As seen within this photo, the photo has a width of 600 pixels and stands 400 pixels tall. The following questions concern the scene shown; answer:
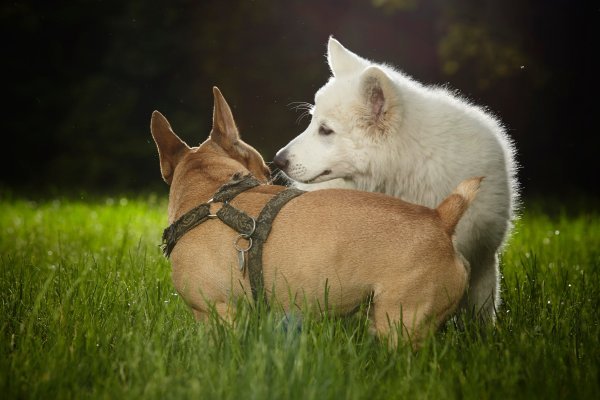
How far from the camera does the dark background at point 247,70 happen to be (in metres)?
9.19

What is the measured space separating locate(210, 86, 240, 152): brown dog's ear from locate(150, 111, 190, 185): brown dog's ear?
6.3 inches

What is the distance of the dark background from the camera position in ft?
30.1

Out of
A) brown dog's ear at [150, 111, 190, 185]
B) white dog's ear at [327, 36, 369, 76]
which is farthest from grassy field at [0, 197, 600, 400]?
white dog's ear at [327, 36, 369, 76]

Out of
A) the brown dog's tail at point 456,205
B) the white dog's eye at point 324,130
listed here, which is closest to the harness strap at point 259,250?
the brown dog's tail at point 456,205

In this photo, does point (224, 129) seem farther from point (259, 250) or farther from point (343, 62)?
point (259, 250)

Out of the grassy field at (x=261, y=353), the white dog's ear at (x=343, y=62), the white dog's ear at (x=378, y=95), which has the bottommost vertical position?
the grassy field at (x=261, y=353)

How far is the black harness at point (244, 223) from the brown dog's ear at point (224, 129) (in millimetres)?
588

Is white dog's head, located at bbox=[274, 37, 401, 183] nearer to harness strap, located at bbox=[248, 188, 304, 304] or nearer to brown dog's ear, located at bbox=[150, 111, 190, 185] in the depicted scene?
brown dog's ear, located at bbox=[150, 111, 190, 185]

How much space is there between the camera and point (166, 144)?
3.49 meters

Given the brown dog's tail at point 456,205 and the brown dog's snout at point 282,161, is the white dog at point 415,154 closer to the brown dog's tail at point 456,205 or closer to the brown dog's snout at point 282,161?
the brown dog's snout at point 282,161

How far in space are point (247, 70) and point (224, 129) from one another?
21.5ft

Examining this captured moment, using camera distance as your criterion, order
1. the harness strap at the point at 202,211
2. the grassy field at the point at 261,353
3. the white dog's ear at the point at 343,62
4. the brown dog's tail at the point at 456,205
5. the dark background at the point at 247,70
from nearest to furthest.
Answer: the grassy field at the point at 261,353 → the brown dog's tail at the point at 456,205 → the harness strap at the point at 202,211 → the white dog's ear at the point at 343,62 → the dark background at the point at 247,70

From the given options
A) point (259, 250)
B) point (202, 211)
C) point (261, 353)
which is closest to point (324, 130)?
point (202, 211)

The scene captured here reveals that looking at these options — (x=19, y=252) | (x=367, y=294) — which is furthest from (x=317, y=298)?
(x=19, y=252)
